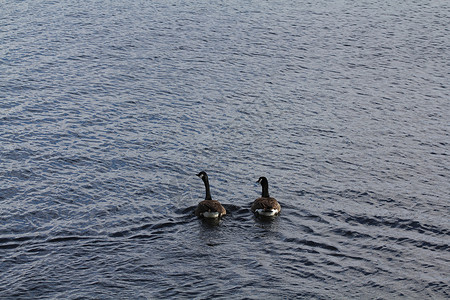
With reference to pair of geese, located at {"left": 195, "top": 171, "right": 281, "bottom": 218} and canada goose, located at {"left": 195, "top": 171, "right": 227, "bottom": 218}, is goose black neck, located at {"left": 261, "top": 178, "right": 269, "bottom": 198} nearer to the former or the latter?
pair of geese, located at {"left": 195, "top": 171, "right": 281, "bottom": 218}

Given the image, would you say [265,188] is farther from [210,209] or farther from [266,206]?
[210,209]

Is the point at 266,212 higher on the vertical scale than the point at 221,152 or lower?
higher

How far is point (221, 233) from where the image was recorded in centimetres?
2128

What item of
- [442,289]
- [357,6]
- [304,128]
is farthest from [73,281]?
[357,6]

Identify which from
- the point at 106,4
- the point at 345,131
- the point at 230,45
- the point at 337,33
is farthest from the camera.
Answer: the point at 106,4

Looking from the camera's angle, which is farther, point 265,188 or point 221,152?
point 221,152

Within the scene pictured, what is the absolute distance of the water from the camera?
18672 mm

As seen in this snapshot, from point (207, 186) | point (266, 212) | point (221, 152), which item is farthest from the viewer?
point (221, 152)

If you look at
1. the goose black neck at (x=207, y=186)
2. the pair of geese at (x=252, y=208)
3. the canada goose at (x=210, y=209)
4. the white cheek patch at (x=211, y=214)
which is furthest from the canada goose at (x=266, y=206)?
the goose black neck at (x=207, y=186)

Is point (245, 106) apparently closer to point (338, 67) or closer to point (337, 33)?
point (338, 67)

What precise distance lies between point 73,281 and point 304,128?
634 inches

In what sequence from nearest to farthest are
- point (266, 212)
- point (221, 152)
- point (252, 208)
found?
point (266, 212), point (252, 208), point (221, 152)

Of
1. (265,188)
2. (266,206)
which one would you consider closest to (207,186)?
(265,188)

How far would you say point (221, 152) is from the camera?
27984 mm
